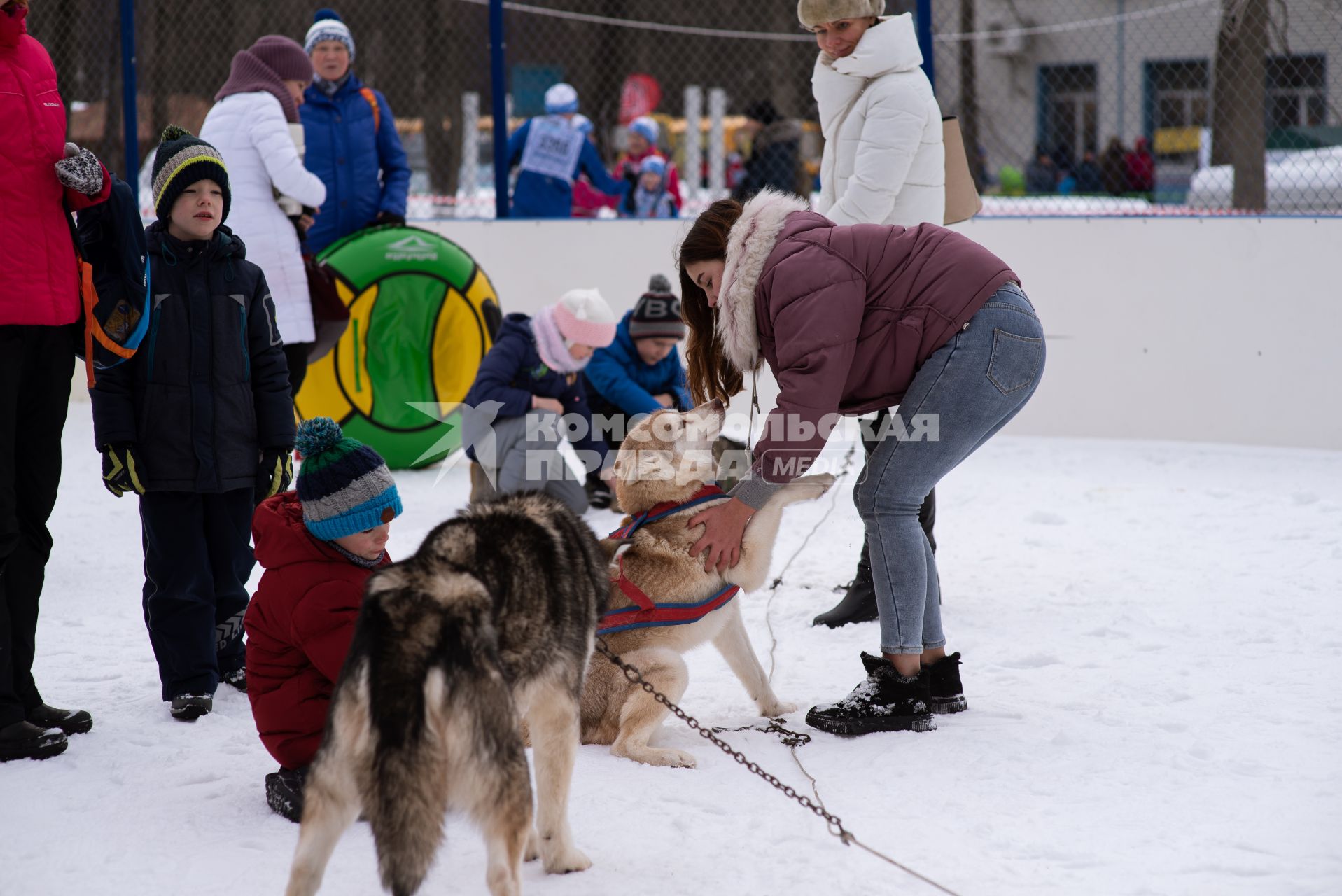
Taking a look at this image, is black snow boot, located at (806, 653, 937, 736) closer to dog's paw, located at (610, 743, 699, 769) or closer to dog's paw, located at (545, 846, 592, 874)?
dog's paw, located at (610, 743, 699, 769)

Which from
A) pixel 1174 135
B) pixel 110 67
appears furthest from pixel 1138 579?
pixel 110 67

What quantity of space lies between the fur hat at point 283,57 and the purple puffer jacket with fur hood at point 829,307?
9.70ft

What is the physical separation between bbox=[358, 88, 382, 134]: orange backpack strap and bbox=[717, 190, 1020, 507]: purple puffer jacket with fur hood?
3951 mm

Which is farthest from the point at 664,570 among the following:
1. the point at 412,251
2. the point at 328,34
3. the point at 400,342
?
the point at 328,34

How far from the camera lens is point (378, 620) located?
6.48ft

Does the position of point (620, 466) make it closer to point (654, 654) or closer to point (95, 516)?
point (654, 654)

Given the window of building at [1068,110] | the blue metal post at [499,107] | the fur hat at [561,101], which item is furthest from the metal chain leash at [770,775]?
the fur hat at [561,101]

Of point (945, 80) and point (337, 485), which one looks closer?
point (337, 485)

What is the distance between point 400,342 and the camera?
638 centimetres

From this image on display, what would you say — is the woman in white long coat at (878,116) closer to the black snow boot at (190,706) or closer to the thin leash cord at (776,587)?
the thin leash cord at (776,587)

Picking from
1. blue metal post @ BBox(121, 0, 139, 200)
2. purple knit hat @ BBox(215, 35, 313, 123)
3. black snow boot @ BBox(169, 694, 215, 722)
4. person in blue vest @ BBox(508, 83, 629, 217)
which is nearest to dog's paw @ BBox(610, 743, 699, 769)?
black snow boot @ BBox(169, 694, 215, 722)

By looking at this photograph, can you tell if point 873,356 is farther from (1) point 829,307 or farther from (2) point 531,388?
(2) point 531,388

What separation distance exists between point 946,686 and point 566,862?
1.34 m

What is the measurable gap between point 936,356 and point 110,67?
7.07 metres
